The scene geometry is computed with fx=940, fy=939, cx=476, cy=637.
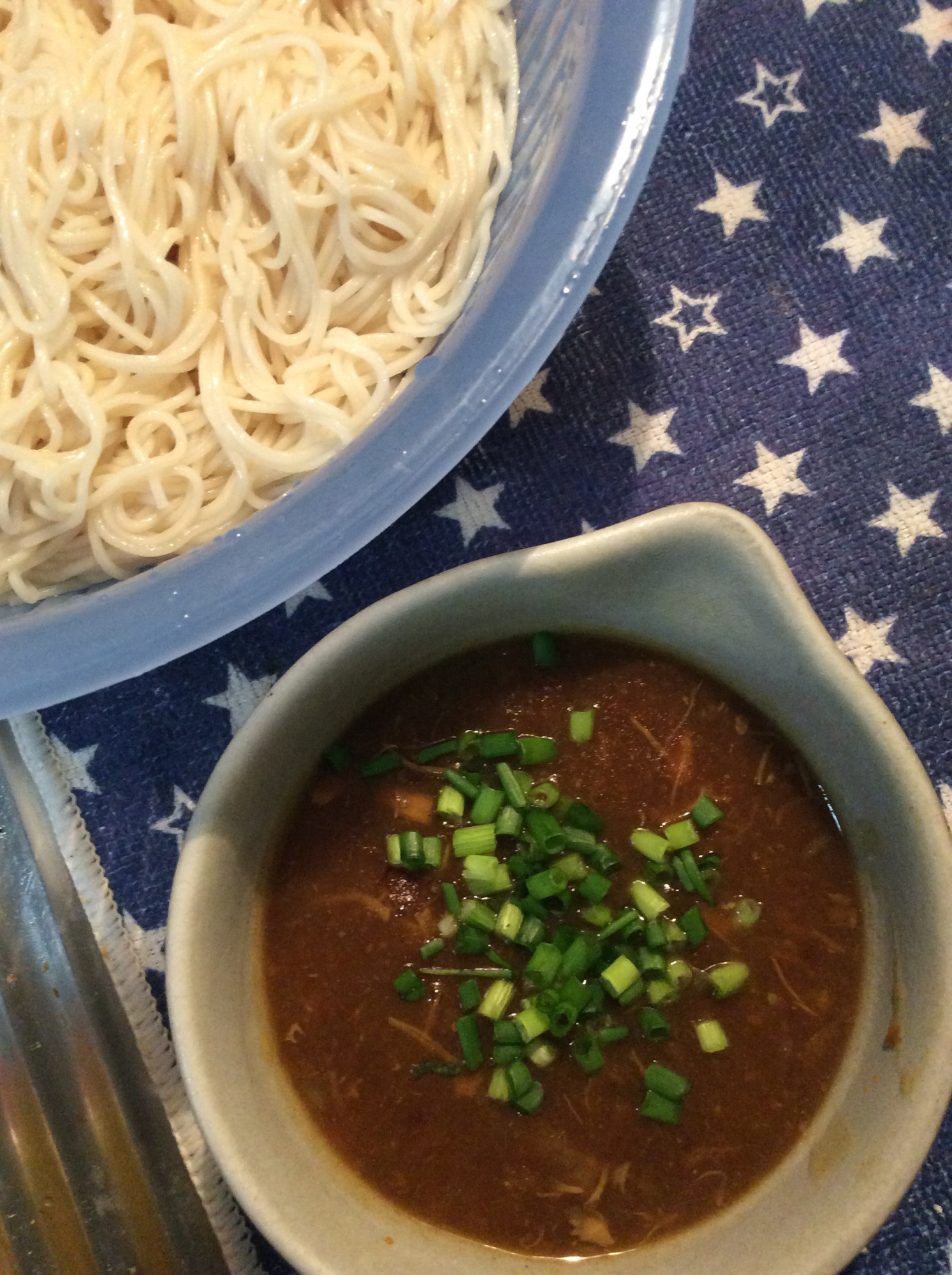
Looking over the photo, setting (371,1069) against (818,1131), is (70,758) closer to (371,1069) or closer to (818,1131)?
(371,1069)

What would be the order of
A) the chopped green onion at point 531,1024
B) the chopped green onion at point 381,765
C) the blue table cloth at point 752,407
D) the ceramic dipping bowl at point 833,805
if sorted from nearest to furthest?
the ceramic dipping bowl at point 833,805 → the chopped green onion at point 531,1024 → the chopped green onion at point 381,765 → the blue table cloth at point 752,407

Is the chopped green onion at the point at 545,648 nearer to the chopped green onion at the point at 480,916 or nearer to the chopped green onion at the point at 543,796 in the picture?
the chopped green onion at the point at 543,796

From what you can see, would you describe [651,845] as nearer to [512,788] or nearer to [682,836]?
[682,836]

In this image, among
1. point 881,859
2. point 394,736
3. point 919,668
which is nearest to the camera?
point 881,859

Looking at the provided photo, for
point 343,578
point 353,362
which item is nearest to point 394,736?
point 343,578

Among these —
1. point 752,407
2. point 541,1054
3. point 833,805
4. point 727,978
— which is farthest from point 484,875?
point 752,407

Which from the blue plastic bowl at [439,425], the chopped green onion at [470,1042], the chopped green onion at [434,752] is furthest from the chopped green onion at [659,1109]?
the blue plastic bowl at [439,425]
